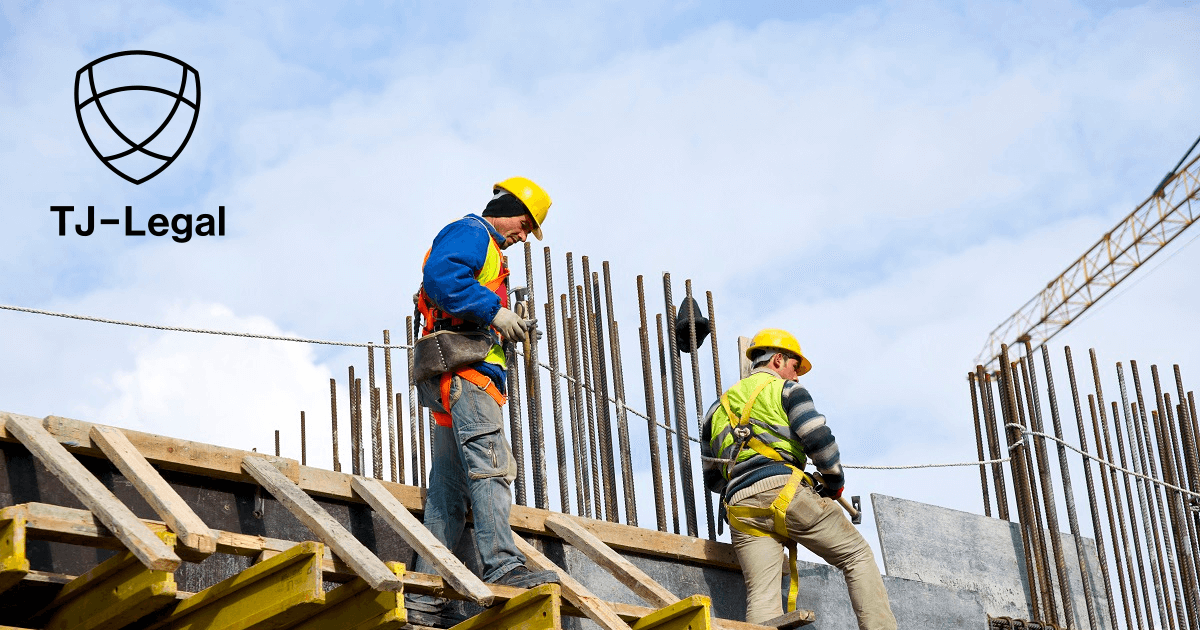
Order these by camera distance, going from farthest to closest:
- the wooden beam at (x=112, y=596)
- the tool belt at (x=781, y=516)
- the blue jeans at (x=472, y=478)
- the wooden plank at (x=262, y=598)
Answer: the tool belt at (x=781, y=516)
the blue jeans at (x=472, y=478)
the wooden plank at (x=262, y=598)
the wooden beam at (x=112, y=596)

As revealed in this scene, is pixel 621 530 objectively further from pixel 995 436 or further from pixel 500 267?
pixel 995 436

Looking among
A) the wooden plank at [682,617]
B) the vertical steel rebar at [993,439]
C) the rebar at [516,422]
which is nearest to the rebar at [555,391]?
the rebar at [516,422]

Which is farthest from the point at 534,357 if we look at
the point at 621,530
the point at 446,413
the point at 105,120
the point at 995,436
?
the point at 995,436

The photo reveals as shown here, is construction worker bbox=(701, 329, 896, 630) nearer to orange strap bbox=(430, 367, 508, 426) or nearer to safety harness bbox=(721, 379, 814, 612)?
safety harness bbox=(721, 379, 814, 612)

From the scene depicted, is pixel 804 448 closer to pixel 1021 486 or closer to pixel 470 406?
pixel 470 406

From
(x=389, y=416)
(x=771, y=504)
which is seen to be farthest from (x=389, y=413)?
(x=771, y=504)

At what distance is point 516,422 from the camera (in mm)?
8680

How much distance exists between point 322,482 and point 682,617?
6.04 ft

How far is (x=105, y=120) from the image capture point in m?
9.27

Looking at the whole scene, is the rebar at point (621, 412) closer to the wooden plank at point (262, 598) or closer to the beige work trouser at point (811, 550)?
the beige work trouser at point (811, 550)

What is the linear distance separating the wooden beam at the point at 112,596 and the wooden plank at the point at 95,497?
84 millimetres

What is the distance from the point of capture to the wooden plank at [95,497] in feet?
16.4

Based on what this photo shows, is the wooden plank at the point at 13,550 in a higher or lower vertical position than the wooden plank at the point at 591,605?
higher

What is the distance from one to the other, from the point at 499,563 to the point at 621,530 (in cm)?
164
